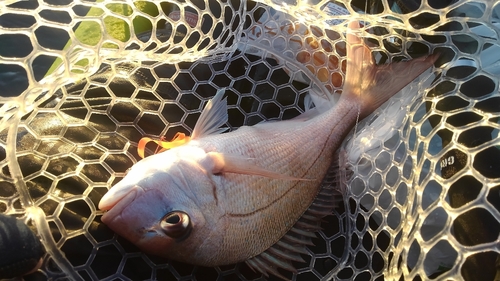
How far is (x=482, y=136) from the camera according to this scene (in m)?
1.58

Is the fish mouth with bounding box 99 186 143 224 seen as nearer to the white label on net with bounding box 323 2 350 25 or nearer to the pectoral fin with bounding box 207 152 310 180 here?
the pectoral fin with bounding box 207 152 310 180

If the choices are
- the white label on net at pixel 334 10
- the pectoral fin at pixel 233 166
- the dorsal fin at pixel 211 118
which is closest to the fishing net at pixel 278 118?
the white label on net at pixel 334 10

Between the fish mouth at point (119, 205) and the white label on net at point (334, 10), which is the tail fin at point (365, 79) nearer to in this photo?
the white label on net at point (334, 10)

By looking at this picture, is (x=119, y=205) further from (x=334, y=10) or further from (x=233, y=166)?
(x=334, y=10)

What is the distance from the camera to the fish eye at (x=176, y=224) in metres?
1.42

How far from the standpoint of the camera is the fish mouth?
1.40 meters

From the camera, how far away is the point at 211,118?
1.87m

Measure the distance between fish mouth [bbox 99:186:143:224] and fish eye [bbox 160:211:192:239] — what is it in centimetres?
14

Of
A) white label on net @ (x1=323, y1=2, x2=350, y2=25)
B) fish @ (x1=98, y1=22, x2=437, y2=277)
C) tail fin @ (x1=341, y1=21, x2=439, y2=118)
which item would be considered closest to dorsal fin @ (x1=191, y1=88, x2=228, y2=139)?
fish @ (x1=98, y1=22, x2=437, y2=277)

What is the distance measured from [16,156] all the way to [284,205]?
1152mm

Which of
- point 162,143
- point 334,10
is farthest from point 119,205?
point 334,10

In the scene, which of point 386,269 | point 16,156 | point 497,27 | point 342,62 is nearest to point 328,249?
point 386,269

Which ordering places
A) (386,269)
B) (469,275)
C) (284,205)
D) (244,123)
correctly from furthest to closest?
(244,123), (284,205), (386,269), (469,275)

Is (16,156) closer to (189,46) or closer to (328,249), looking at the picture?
(189,46)
